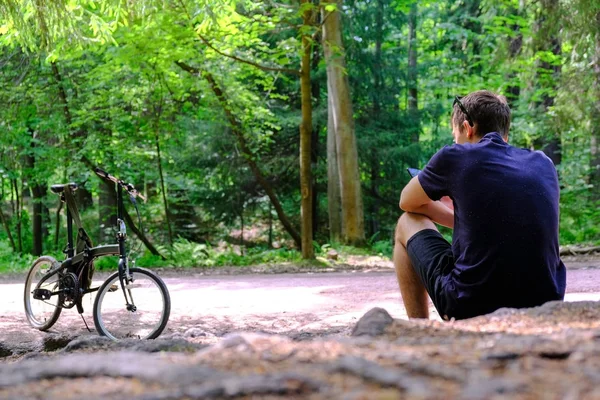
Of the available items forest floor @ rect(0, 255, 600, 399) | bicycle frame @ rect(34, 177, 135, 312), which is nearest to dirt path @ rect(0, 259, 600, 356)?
bicycle frame @ rect(34, 177, 135, 312)

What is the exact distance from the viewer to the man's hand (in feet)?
11.8

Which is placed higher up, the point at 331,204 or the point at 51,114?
the point at 51,114

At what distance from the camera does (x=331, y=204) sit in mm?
16969

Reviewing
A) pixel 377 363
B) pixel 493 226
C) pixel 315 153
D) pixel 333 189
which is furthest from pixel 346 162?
pixel 377 363

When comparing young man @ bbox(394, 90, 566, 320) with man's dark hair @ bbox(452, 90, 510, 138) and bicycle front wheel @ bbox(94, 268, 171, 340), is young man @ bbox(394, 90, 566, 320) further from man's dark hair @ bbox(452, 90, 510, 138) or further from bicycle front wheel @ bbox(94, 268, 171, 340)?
bicycle front wheel @ bbox(94, 268, 171, 340)

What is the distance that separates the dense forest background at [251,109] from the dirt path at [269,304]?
1.63 m

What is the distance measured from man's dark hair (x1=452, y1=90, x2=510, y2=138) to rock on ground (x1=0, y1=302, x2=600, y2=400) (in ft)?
4.74

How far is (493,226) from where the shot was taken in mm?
3225

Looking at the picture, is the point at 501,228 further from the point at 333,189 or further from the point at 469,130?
the point at 333,189

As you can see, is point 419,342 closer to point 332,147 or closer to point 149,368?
point 149,368

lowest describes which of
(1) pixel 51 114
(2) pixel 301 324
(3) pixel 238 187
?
(2) pixel 301 324

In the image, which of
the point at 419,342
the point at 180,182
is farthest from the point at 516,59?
the point at 419,342

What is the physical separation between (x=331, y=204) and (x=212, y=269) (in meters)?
5.03

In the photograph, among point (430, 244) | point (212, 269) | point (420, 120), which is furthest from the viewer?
point (420, 120)
